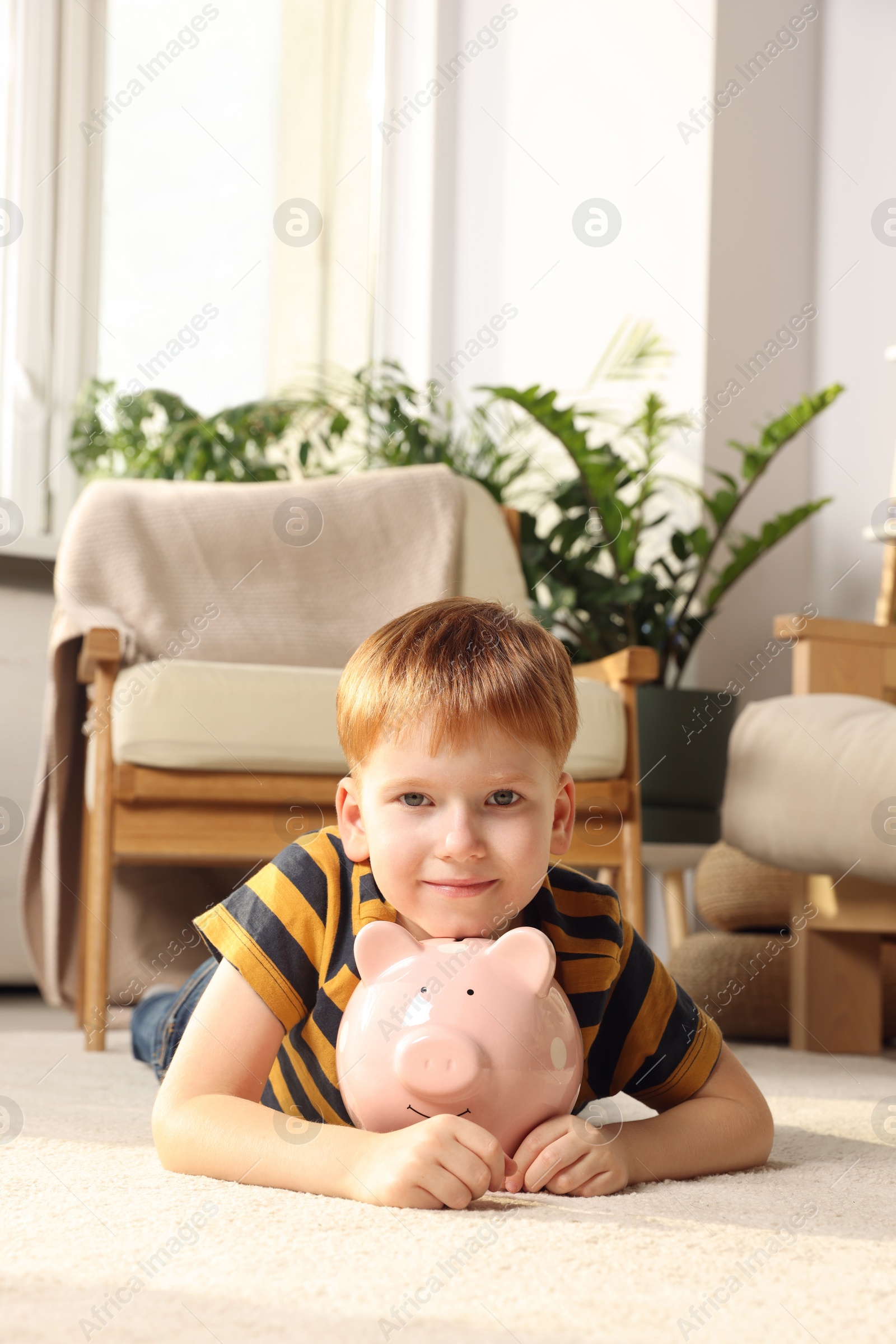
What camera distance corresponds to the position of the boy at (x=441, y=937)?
2.35 ft

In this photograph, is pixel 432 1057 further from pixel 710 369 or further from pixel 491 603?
pixel 710 369

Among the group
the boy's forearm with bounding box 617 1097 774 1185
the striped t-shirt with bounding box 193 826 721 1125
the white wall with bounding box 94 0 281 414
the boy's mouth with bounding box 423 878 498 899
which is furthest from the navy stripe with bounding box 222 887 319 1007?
the white wall with bounding box 94 0 281 414

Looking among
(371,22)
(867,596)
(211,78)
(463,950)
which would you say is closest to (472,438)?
(867,596)

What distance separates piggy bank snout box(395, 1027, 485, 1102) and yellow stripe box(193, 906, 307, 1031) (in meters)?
0.11

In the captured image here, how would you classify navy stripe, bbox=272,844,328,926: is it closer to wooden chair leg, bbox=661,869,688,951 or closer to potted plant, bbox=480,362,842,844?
potted plant, bbox=480,362,842,844

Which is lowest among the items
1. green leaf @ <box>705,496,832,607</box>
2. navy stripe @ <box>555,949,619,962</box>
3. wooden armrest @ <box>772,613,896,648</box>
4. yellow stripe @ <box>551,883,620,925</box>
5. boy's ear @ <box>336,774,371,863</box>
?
navy stripe @ <box>555,949,619,962</box>

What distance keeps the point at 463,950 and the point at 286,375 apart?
2.58 m

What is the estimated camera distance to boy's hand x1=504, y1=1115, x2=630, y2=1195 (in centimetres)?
72

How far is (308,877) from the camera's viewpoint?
2.68 feet

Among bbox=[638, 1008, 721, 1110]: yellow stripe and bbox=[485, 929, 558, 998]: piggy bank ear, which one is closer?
bbox=[485, 929, 558, 998]: piggy bank ear

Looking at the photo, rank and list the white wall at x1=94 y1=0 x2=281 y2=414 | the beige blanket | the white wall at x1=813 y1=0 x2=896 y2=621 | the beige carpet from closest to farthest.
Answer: the beige carpet
the beige blanket
the white wall at x1=813 y1=0 x2=896 y2=621
the white wall at x1=94 y1=0 x2=281 y2=414

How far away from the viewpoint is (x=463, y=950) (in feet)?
2.43

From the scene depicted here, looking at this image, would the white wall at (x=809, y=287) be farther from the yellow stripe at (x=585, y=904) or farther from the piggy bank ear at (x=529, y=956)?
the piggy bank ear at (x=529, y=956)

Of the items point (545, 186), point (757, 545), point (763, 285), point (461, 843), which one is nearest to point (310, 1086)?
point (461, 843)
